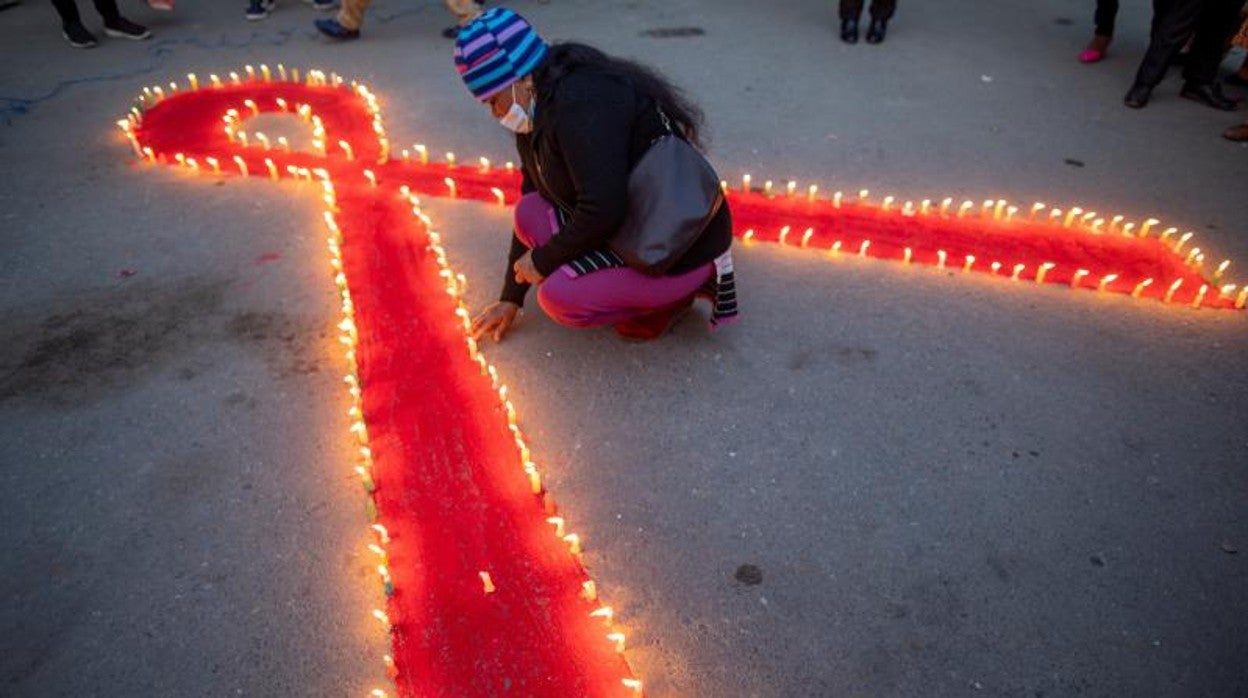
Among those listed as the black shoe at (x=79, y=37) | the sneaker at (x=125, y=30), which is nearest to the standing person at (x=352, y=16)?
the sneaker at (x=125, y=30)

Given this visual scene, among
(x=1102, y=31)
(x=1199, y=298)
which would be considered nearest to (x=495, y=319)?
(x=1199, y=298)

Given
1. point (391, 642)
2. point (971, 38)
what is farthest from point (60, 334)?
point (971, 38)

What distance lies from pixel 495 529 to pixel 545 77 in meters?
1.50

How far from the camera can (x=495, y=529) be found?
234 cm

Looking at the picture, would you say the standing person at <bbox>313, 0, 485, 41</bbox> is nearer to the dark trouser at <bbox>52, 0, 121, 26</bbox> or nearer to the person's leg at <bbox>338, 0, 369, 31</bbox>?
the person's leg at <bbox>338, 0, 369, 31</bbox>

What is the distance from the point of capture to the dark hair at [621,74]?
235 cm

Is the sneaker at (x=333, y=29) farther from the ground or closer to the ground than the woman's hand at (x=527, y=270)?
closer to the ground

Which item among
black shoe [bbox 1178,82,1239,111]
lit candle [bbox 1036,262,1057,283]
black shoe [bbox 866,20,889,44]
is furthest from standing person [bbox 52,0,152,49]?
black shoe [bbox 1178,82,1239,111]

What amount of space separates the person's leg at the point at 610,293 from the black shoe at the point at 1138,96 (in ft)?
13.9

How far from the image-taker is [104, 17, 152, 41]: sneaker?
638 cm

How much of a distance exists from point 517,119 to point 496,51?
0.25m

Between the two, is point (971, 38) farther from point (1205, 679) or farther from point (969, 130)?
point (1205, 679)

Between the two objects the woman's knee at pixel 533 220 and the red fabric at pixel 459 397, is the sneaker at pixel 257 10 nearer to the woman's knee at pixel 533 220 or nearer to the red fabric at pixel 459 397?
the red fabric at pixel 459 397

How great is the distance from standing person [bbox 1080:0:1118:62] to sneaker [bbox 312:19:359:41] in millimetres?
6266
